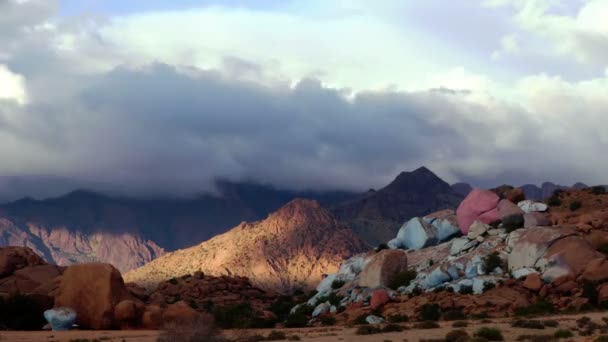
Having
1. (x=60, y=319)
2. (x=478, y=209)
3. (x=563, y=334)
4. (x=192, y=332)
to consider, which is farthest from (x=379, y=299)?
(x=192, y=332)

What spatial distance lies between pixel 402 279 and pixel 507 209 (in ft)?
40.2

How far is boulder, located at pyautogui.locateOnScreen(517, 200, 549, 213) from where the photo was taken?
66000mm

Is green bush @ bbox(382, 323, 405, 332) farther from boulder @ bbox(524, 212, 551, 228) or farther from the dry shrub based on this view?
boulder @ bbox(524, 212, 551, 228)

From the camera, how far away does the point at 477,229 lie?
213 feet

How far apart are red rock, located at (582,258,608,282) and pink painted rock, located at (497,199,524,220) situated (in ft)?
40.5

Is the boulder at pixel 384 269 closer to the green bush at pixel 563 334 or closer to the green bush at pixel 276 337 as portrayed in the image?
the green bush at pixel 276 337

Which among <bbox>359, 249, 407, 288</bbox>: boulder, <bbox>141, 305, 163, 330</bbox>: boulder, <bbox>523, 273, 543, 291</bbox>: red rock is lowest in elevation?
<bbox>141, 305, 163, 330</bbox>: boulder

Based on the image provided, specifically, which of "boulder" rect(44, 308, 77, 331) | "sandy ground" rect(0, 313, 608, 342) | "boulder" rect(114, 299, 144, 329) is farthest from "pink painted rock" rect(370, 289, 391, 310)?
"boulder" rect(44, 308, 77, 331)

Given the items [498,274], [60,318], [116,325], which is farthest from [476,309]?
[60,318]

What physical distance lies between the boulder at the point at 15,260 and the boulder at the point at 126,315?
780 inches

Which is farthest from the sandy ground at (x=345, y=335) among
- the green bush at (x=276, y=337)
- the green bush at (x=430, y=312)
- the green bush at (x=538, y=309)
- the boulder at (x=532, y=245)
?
the boulder at (x=532, y=245)

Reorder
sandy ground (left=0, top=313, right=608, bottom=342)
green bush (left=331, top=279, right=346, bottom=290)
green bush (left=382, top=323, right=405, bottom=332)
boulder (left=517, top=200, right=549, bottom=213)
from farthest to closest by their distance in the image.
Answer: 1. green bush (left=331, top=279, right=346, bottom=290)
2. boulder (left=517, top=200, right=549, bottom=213)
3. green bush (left=382, top=323, right=405, bottom=332)
4. sandy ground (left=0, top=313, right=608, bottom=342)

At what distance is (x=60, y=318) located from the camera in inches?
1837

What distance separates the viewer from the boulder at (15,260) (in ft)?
208
